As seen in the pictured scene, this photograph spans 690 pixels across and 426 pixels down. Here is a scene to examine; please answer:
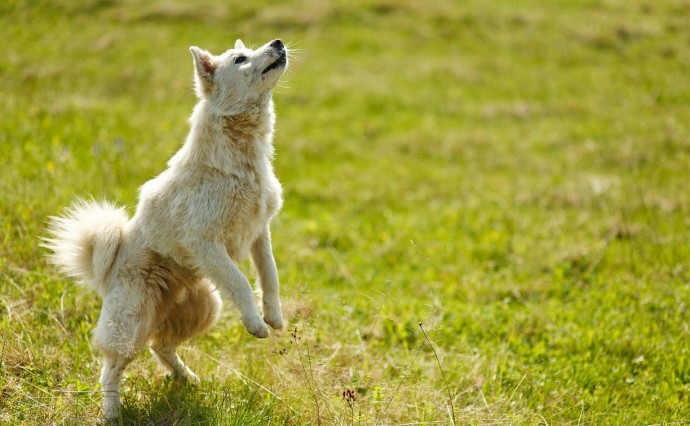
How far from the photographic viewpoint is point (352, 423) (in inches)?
161

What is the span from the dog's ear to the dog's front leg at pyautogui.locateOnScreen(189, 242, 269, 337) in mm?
1252

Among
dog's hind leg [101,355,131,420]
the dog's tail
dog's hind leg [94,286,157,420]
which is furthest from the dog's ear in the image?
dog's hind leg [101,355,131,420]

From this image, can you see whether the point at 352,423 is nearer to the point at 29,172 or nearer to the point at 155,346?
the point at 155,346

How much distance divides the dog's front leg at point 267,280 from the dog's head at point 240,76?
0.97 meters

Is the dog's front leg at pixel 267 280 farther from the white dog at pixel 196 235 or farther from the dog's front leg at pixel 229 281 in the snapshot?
the dog's front leg at pixel 229 281

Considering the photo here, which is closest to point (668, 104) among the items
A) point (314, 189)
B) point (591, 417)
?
point (314, 189)

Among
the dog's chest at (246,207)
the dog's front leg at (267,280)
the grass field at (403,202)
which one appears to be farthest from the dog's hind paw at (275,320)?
the dog's chest at (246,207)

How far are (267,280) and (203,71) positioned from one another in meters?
1.62

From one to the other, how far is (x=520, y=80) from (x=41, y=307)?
13.9 meters

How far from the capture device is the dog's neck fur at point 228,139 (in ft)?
15.7

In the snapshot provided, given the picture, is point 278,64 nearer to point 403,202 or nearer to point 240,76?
point 240,76

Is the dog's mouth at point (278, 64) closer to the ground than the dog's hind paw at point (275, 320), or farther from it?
farther from it

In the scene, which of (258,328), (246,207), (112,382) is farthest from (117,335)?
A: (246,207)

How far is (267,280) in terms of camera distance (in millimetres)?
4938
